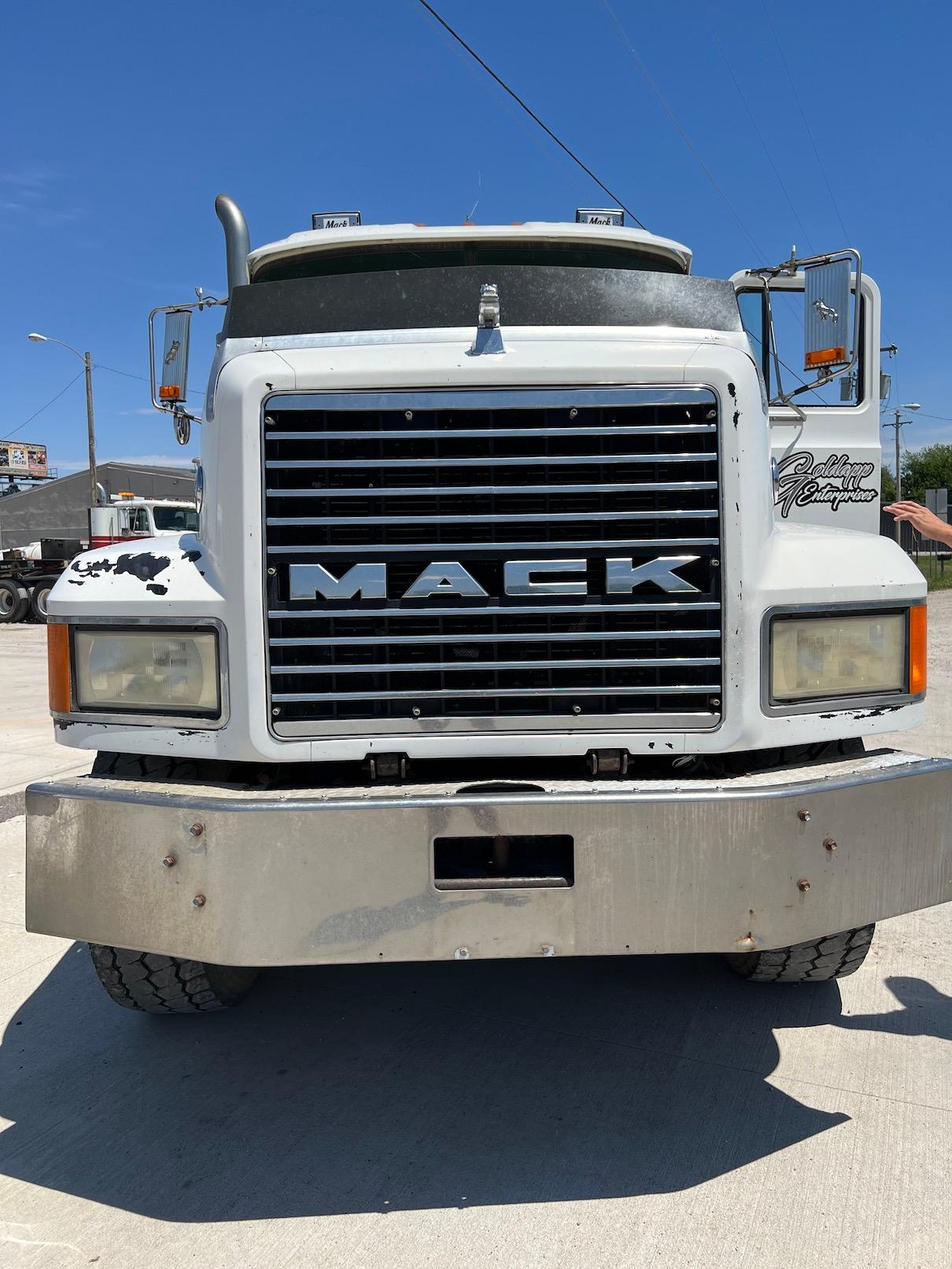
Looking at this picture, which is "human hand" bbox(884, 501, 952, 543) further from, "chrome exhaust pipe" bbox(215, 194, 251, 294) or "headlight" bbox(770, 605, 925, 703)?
"chrome exhaust pipe" bbox(215, 194, 251, 294)

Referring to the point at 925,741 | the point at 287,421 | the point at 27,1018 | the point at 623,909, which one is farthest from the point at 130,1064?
the point at 925,741

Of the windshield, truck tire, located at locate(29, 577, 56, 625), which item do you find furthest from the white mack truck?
truck tire, located at locate(29, 577, 56, 625)

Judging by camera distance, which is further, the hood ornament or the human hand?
the human hand

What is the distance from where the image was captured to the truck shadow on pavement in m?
2.43

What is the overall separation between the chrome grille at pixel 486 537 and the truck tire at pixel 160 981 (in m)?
0.99

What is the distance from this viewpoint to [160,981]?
2959mm

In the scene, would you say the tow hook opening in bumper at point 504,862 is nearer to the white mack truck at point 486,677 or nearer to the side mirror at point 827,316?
the white mack truck at point 486,677

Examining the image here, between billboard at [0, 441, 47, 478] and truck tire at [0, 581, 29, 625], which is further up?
billboard at [0, 441, 47, 478]

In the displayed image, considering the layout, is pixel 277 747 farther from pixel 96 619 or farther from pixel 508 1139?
pixel 508 1139

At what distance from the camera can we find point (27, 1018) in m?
3.29

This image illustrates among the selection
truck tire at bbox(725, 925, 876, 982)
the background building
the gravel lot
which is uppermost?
the background building

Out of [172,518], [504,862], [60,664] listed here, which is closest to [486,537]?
[504,862]

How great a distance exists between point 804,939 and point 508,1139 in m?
0.94

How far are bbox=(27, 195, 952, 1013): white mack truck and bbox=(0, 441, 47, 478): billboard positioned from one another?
61930 mm
